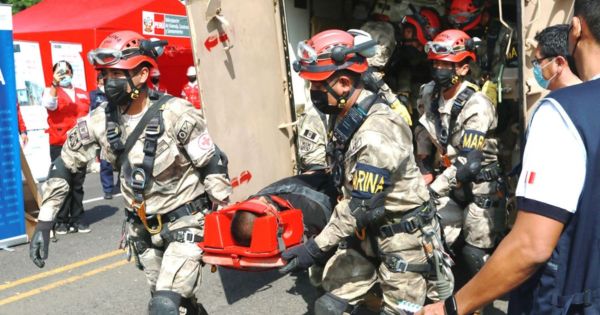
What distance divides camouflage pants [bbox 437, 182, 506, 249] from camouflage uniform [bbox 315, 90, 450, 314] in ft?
3.83

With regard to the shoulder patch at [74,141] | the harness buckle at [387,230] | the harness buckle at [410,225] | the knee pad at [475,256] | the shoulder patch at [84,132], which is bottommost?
the knee pad at [475,256]

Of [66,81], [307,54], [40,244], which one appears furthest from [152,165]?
[66,81]

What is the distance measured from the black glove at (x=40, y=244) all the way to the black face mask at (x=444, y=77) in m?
3.04

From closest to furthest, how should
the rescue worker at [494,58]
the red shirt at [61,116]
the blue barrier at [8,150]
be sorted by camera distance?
the rescue worker at [494,58] < the blue barrier at [8,150] < the red shirt at [61,116]

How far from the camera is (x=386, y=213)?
347 cm

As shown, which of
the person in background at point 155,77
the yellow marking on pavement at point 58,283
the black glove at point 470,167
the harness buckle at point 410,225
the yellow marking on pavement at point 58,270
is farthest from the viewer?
the yellow marking on pavement at point 58,270

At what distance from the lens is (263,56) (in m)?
5.24

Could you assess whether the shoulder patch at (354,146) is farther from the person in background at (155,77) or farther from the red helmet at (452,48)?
the red helmet at (452,48)

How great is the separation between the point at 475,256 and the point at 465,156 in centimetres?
82

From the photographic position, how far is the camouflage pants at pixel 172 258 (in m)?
3.56

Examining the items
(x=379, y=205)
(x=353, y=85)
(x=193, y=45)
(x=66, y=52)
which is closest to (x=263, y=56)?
(x=193, y=45)

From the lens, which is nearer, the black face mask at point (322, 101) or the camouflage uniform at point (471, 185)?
the black face mask at point (322, 101)

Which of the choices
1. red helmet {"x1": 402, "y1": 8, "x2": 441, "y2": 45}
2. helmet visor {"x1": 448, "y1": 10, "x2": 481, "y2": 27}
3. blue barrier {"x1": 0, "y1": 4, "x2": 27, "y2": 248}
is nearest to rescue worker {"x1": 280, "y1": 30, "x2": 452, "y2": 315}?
helmet visor {"x1": 448, "y1": 10, "x2": 481, "y2": 27}

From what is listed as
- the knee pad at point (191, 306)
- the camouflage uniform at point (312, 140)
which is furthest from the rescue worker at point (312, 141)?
the knee pad at point (191, 306)
